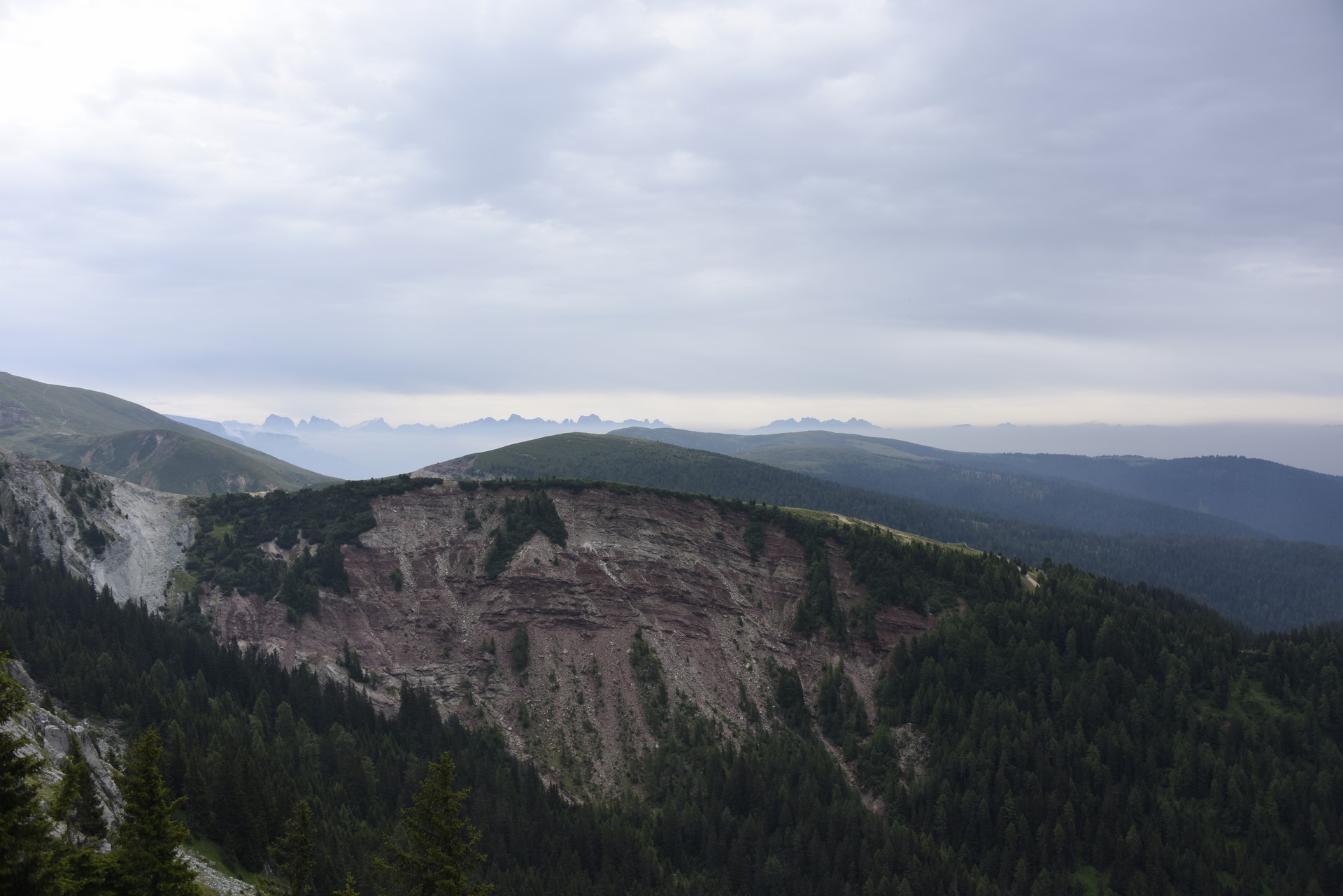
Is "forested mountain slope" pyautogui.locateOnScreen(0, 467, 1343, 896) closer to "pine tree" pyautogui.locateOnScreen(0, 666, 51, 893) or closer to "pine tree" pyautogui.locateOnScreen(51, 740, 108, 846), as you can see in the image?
"pine tree" pyautogui.locateOnScreen(51, 740, 108, 846)

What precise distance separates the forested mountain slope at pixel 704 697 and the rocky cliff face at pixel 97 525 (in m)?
4.47

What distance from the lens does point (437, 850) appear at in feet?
123

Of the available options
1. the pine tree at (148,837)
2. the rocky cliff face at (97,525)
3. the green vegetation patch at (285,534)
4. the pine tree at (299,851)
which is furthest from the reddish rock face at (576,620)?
the pine tree at (148,837)

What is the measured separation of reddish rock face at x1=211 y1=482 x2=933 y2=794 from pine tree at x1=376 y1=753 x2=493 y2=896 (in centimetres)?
9156

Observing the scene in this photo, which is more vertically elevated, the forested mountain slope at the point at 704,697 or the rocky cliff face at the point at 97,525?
A: the rocky cliff face at the point at 97,525

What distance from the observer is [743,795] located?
4670 inches

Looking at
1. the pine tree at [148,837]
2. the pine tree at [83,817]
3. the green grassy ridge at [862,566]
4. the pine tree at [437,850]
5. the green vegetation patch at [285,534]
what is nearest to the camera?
the pine tree at [148,837]

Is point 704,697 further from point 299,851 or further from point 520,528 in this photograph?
point 299,851

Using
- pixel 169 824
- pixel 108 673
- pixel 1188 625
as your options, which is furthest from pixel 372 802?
pixel 1188 625

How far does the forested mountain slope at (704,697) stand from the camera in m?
96.2

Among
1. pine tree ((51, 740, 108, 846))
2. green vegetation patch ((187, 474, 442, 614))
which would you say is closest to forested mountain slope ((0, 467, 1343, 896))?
green vegetation patch ((187, 474, 442, 614))

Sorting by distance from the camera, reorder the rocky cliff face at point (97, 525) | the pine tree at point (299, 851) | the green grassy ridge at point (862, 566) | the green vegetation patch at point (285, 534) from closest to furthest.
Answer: the pine tree at point (299, 851) < the rocky cliff face at point (97, 525) < the green vegetation patch at point (285, 534) < the green grassy ridge at point (862, 566)

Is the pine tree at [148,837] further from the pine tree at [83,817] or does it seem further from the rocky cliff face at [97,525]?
the rocky cliff face at [97,525]

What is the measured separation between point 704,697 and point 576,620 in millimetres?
28316
